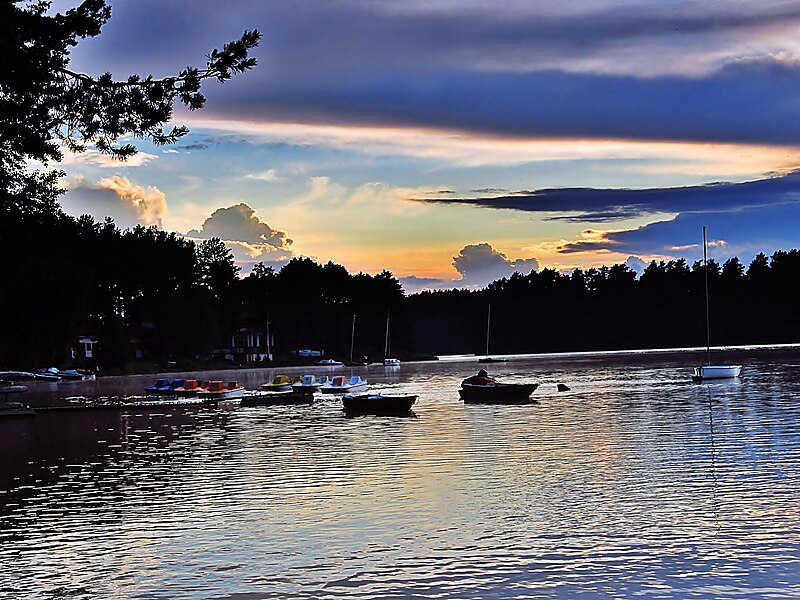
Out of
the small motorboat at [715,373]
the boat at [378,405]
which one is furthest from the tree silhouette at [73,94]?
the small motorboat at [715,373]

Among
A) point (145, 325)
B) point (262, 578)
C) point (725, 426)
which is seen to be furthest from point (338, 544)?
point (145, 325)

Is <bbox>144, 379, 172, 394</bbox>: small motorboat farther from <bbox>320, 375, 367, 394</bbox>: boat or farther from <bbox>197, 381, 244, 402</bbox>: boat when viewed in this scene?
<bbox>320, 375, 367, 394</bbox>: boat

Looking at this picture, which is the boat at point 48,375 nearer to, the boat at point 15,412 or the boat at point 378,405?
the boat at point 15,412

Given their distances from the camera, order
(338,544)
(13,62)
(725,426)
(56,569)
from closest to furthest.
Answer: (13,62) → (56,569) → (338,544) → (725,426)

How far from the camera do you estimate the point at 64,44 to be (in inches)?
645

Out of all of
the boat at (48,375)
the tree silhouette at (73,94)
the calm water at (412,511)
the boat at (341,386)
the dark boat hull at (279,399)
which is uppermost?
the tree silhouette at (73,94)

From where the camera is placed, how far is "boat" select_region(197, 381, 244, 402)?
7194cm

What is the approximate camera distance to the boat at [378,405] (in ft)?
183

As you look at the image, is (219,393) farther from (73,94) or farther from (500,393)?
(73,94)

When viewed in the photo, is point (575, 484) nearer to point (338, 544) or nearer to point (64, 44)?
point (338, 544)

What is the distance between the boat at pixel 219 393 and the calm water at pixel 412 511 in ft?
80.4

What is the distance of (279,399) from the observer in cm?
6956

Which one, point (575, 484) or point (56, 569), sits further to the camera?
point (575, 484)

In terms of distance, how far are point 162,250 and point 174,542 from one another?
449ft
